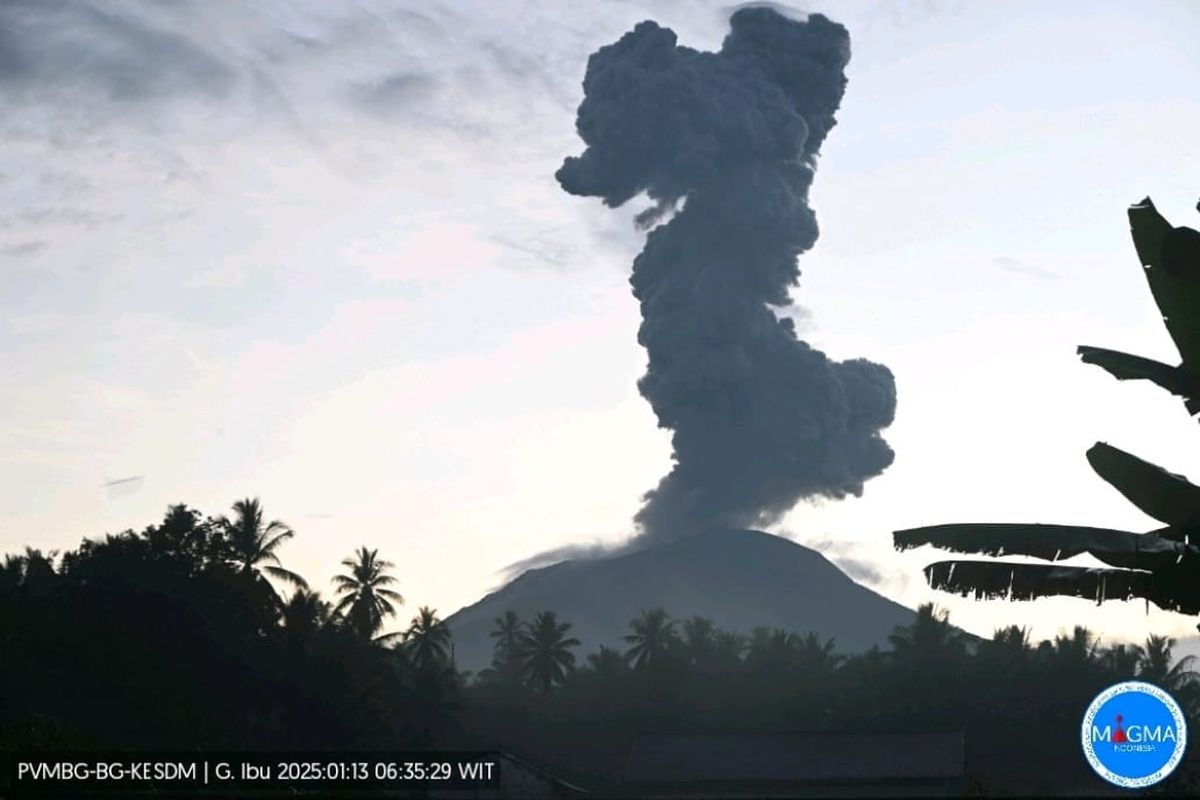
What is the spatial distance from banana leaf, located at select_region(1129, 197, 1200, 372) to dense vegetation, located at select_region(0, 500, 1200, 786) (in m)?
25.2

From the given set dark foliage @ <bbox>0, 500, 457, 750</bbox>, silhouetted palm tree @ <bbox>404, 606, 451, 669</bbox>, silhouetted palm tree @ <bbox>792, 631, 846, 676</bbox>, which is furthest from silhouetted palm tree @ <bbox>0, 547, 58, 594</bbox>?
silhouetted palm tree @ <bbox>792, 631, 846, 676</bbox>

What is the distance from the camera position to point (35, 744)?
30344 mm

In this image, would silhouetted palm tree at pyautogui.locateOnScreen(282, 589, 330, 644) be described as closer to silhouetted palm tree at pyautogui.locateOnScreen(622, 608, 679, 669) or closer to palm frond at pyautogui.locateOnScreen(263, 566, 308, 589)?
palm frond at pyautogui.locateOnScreen(263, 566, 308, 589)

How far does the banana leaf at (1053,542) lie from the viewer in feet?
41.3

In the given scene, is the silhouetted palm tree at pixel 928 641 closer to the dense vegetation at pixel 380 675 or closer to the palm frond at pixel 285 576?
the dense vegetation at pixel 380 675

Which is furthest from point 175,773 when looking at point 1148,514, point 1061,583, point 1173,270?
point 1173,270

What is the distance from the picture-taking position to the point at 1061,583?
13.5 metres

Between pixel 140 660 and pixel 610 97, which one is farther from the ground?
pixel 610 97

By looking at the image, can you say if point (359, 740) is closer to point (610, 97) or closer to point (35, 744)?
point (35, 744)

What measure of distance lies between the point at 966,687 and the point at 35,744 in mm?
75373

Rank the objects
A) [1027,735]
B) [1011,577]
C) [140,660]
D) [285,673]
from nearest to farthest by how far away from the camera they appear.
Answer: [1011,577] < [140,660] < [285,673] < [1027,735]

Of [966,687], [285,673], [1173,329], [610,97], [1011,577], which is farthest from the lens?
[610,97]

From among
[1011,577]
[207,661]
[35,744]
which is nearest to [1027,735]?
[207,661]

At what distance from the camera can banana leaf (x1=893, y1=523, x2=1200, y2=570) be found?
41.3 feet
